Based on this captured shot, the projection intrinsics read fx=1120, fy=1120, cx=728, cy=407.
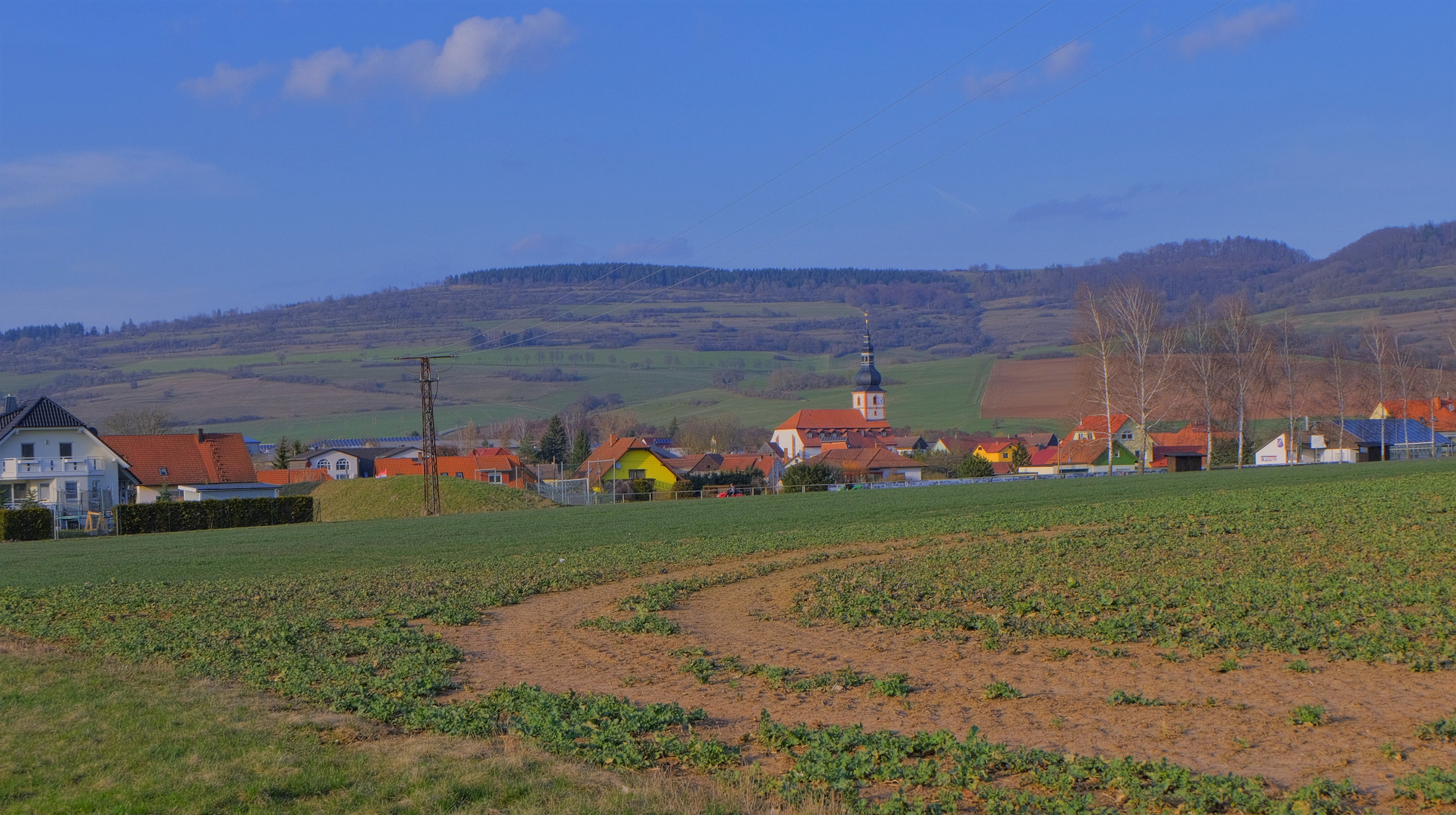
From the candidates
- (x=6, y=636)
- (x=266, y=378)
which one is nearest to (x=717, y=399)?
(x=266, y=378)

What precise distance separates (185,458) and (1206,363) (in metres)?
60.5

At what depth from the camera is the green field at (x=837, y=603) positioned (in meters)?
7.59

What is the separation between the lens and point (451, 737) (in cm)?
867

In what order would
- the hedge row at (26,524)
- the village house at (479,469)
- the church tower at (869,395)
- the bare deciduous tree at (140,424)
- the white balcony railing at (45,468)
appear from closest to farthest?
the hedge row at (26,524), the white balcony railing at (45,468), the village house at (479,469), the bare deciduous tree at (140,424), the church tower at (869,395)

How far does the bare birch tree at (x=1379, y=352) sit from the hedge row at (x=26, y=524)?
81.1 meters

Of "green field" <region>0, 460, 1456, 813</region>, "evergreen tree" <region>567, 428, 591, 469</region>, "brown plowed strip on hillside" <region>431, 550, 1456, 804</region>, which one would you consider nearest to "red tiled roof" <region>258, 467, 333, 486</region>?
"evergreen tree" <region>567, 428, 591, 469</region>

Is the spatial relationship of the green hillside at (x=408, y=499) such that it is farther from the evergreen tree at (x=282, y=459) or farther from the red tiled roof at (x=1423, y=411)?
the red tiled roof at (x=1423, y=411)

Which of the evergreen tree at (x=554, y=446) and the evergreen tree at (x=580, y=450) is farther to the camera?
the evergreen tree at (x=554, y=446)

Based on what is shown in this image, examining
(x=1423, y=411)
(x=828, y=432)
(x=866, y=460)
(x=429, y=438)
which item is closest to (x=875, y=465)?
(x=866, y=460)

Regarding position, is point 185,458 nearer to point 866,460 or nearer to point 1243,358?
point 866,460

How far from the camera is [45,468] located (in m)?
57.3

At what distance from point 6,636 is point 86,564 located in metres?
13.2

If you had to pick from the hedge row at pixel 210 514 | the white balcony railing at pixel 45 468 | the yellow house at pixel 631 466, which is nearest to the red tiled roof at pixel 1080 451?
the yellow house at pixel 631 466

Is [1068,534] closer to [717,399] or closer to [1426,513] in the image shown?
[1426,513]
